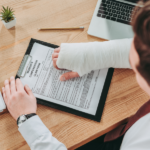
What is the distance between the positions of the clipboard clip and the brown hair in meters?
0.41

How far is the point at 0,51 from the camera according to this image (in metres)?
0.61

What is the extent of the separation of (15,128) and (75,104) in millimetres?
236

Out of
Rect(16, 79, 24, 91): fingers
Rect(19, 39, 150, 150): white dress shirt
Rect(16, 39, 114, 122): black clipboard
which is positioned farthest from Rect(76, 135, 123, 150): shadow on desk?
Rect(16, 79, 24, 91): fingers

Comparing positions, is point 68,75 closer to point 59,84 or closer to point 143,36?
point 59,84

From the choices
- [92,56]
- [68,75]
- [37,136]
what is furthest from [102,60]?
[37,136]

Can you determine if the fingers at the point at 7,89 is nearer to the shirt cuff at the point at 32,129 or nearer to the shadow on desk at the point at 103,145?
the shirt cuff at the point at 32,129

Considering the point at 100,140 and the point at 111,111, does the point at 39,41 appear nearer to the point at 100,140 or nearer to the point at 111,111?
the point at 111,111

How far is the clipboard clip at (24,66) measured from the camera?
0.59m

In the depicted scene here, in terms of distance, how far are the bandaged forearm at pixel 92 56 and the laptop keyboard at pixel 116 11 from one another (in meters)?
0.12

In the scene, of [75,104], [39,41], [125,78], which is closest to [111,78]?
[125,78]

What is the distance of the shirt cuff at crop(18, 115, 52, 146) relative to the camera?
1.69 feet

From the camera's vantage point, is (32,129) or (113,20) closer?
(32,129)

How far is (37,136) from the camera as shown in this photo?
1.70 feet

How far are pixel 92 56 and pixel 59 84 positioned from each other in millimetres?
168
